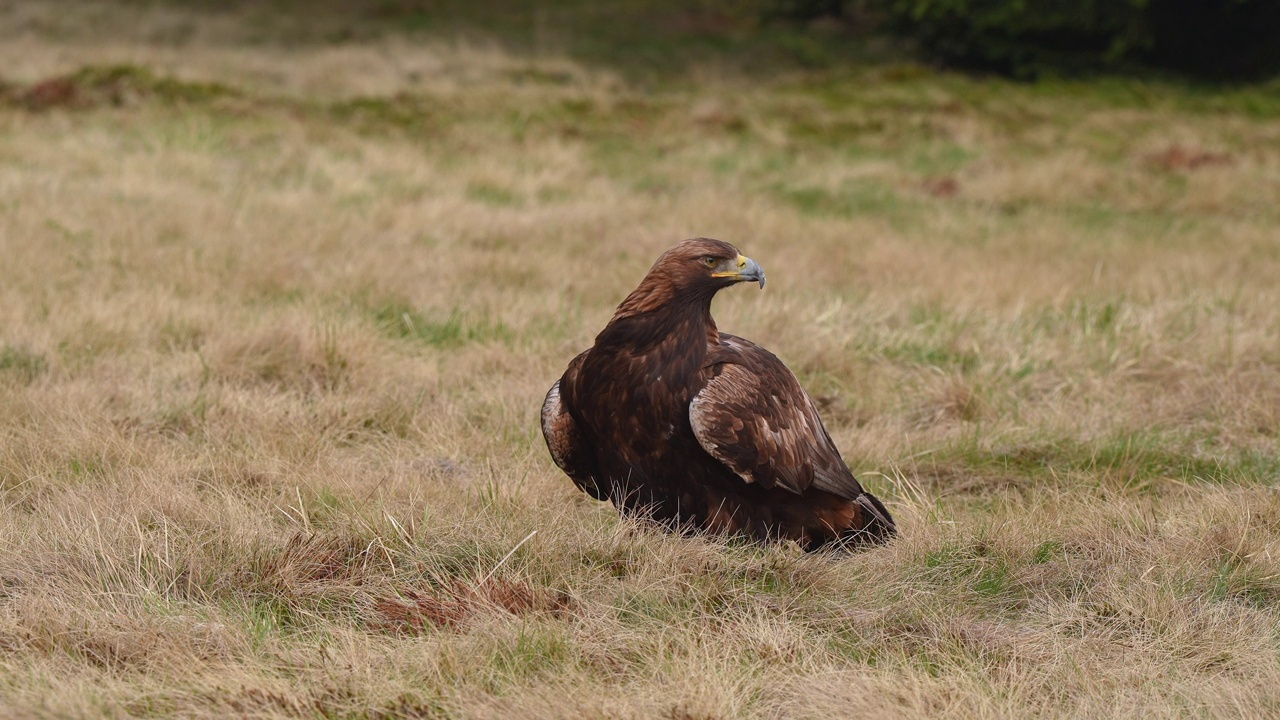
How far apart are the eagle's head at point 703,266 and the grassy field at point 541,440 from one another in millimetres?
828

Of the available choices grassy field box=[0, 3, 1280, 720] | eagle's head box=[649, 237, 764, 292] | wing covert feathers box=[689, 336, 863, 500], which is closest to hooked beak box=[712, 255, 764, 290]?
eagle's head box=[649, 237, 764, 292]

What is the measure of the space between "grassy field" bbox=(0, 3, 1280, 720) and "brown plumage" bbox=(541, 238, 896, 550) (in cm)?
24

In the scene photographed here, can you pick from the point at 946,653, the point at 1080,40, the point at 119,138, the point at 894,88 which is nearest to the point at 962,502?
the point at 946,653

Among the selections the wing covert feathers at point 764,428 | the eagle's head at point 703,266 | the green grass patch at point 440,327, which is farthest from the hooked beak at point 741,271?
the green grass patch at point 440,327

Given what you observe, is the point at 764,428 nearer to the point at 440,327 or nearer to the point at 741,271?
the point at 741,271

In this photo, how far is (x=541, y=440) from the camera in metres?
5.34

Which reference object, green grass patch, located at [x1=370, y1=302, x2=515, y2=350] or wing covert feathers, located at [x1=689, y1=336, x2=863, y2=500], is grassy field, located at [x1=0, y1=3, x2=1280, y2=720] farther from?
wing covert feathers, located at [x1=689, y1=336, x2=863, y2=500]

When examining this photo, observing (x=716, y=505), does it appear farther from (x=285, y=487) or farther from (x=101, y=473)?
(x=101, y=473)

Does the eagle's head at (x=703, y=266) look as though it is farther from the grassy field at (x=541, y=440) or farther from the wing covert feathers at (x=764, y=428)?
the grassy field at (x=541, y=440)

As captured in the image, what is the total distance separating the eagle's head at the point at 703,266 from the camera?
13.7 ft

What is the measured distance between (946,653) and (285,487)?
2193 millimetres

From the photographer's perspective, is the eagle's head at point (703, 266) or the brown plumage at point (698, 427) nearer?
the brown plumage at point (698, 427)

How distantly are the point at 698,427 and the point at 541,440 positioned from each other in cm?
151

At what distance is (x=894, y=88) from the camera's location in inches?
842
